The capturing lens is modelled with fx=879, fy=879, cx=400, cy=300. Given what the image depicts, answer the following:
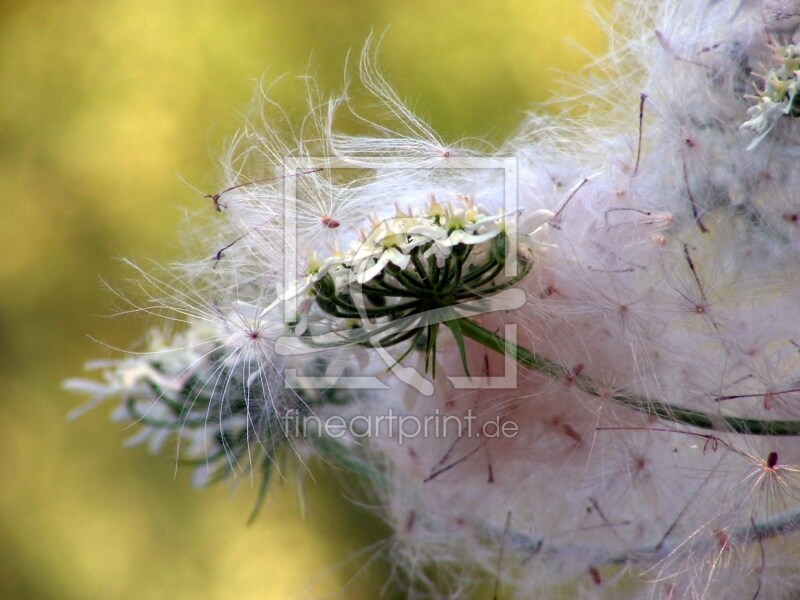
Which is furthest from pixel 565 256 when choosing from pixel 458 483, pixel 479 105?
pixel 479 105

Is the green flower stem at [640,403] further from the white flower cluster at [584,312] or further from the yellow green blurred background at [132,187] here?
the yellow green blurred background at [132,187]

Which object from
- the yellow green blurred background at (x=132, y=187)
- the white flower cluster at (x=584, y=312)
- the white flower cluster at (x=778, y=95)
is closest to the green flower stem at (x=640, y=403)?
the white flower cluster at (x=584, y=312)

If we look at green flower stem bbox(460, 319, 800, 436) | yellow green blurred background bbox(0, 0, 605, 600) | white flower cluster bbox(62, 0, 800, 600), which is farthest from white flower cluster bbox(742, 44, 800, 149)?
yellow green blurred background bbox(0, 0, 605, 600)

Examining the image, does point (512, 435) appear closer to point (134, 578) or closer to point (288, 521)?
point (288, 521)

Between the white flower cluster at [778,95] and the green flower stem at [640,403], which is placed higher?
the white flower cluster at [778,95]

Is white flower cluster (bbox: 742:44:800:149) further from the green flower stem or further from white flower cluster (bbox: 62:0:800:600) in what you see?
the green flower stem
